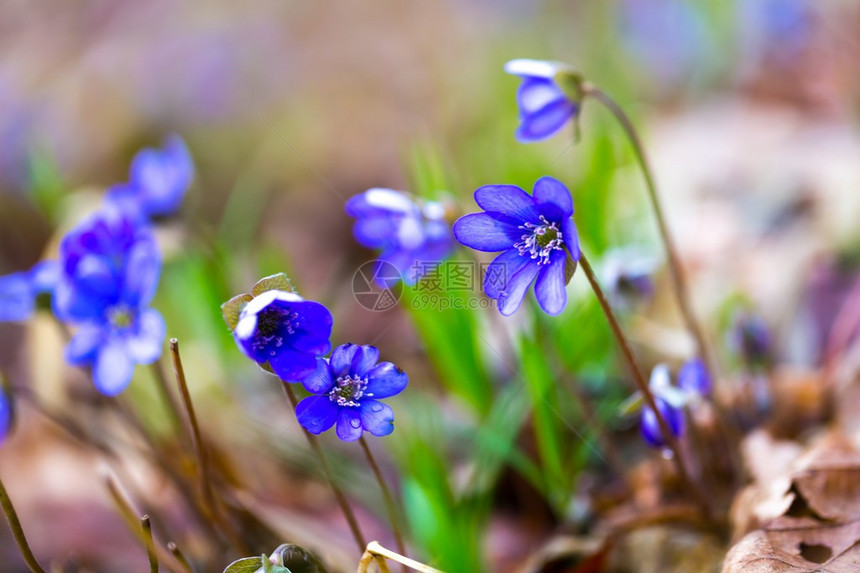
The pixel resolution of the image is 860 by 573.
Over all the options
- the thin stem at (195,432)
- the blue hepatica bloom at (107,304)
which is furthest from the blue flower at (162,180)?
the thin stem at (195,432)

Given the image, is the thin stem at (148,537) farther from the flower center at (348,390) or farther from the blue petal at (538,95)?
the blue petal at (538,95)

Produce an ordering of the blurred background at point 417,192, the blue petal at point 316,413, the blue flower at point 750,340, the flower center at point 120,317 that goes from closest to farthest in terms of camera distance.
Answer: the blue petal at point 316,413
the flower center at point 120,317
the blue flower at point 750,340
the blurred background at point 417,192

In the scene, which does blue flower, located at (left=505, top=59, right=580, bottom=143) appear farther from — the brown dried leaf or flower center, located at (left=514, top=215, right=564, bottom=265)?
the brown dried leaf

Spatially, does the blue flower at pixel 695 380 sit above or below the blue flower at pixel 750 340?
above

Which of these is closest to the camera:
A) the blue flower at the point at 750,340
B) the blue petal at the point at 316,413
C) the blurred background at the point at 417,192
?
the blue petal at the point at 316,413

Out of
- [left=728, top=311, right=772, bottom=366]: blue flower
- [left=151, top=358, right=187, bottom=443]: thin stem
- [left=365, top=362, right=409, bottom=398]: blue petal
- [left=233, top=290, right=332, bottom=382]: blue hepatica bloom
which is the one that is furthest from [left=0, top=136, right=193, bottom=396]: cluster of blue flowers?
[left=728, top=311, right=772, bottom=366]: blue flower

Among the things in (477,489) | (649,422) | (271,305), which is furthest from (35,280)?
(649,422)
